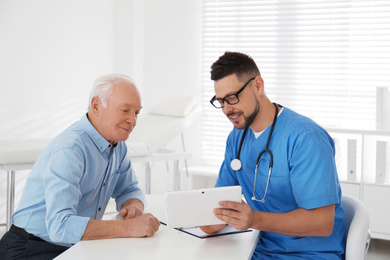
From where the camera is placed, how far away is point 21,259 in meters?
1.80

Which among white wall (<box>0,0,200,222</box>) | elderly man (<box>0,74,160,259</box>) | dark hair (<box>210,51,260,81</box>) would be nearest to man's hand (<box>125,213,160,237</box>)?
elderly man (<box>0,74,160,259</box>)

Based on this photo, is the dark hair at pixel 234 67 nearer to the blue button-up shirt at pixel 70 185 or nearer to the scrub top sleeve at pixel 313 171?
the scrub top sleeve at pixel 313 171

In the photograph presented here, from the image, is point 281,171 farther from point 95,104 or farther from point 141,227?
point 95,104

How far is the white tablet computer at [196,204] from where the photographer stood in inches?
59.7

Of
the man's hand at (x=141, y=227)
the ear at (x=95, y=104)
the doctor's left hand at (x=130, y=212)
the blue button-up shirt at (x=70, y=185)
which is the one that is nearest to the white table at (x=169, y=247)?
the man's hand at (x=141, y=227)

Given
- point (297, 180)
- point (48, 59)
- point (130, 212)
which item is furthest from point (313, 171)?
point (48, 59)

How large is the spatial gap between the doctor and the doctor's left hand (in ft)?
1.08

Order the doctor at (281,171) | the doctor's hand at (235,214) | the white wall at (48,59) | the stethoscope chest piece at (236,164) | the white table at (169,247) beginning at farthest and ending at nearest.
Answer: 1. the white wall at (48,59)
2. the stethoscope chest piece at (236,164)
3. the doctor at (281,171)
4. the doctor's hand at (235,214)
5. the white table at (169,247)

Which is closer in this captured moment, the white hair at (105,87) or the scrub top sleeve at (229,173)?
the white hair at (105,87)

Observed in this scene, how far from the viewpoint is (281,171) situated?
1.83 metres

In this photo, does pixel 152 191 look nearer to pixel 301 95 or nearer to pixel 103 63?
pixel 103 63

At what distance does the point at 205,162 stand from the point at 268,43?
1283 millimetres

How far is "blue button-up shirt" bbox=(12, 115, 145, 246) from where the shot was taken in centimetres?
161

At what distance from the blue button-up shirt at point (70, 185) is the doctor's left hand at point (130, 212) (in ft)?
0.35
